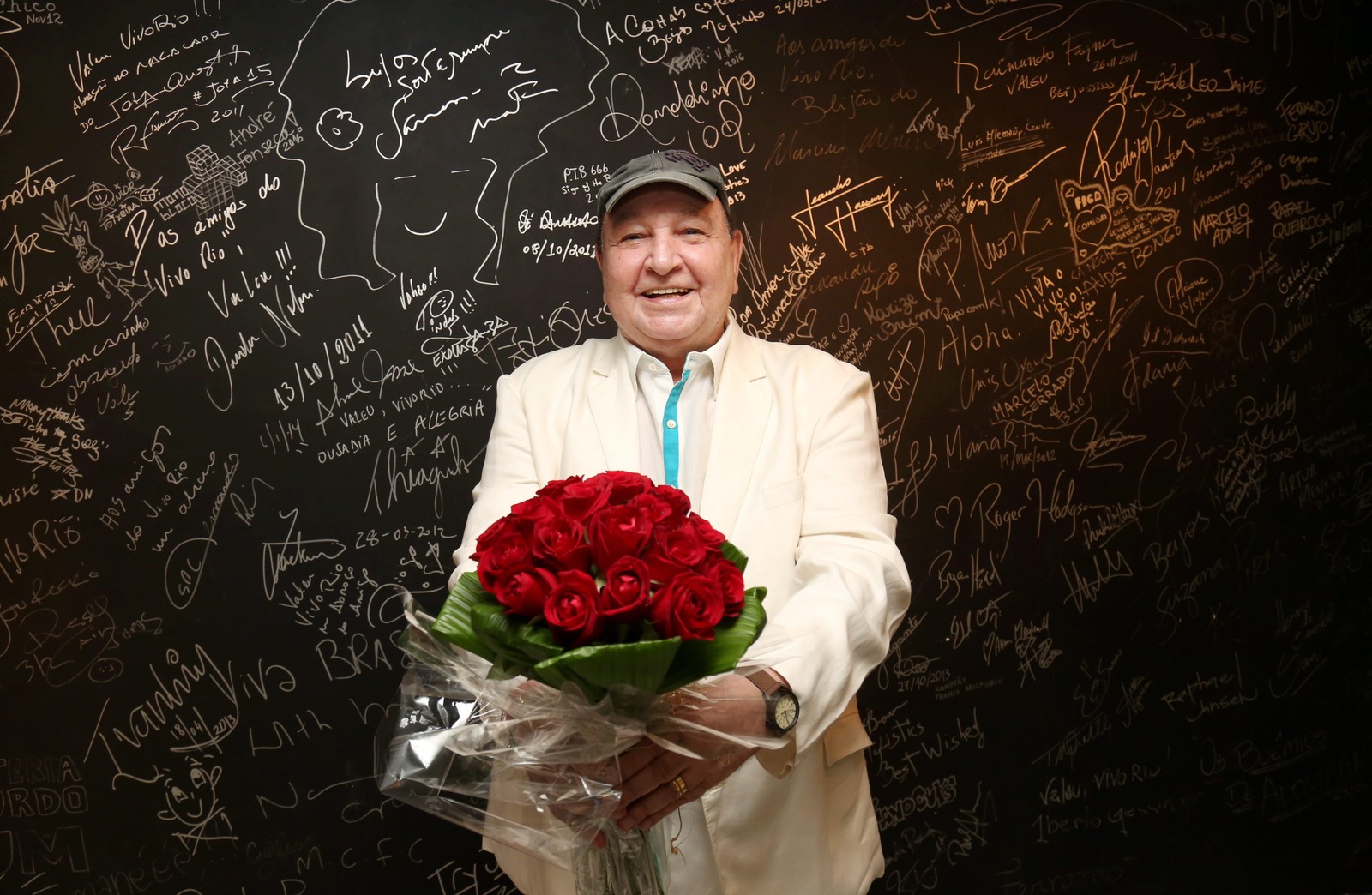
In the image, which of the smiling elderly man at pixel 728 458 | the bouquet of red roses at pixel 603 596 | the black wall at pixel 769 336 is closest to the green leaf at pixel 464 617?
the bouquet of red roses at pixel 603 596

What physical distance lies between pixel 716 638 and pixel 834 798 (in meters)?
0.80

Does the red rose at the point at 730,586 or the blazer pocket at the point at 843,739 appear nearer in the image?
the red rose at the point at 730,586

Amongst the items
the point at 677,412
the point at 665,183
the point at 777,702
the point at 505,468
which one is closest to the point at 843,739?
the point at 777,702

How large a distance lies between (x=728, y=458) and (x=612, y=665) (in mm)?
791

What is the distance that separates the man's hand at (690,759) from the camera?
137cm

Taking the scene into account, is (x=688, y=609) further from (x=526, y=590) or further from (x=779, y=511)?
(x=779, y=511)

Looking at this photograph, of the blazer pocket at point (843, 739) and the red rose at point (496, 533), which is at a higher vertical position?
the red rose at point (496, 533)

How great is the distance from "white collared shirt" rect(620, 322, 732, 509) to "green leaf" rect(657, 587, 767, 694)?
707 millimetres

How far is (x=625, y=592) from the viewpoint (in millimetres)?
1181

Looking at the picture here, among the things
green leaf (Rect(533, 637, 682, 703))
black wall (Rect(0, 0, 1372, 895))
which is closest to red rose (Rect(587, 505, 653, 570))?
green leaf (Rect(533, 637, 682, 703))

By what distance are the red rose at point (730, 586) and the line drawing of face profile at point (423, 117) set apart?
2134mm

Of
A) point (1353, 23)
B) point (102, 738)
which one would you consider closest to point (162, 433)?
point (102, 738)

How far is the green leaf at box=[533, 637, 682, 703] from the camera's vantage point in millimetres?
1157

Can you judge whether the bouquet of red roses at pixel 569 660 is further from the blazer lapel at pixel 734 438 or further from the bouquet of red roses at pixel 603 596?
the blazer lapel at pixel 734 438
